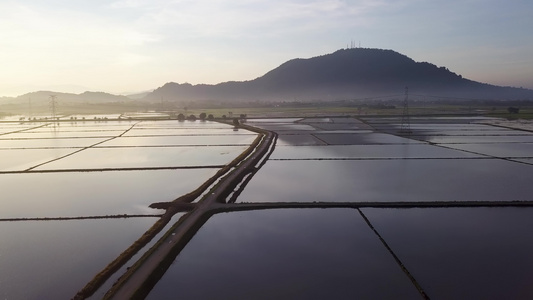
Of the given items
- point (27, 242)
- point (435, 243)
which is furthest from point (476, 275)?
point (27, 242)

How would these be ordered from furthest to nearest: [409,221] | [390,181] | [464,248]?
[390,181] < [409,221] < [464,248]

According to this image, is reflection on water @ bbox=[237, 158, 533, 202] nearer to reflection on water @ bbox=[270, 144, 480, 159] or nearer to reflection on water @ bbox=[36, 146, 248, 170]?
reflection on water @ bbox=[270, 144, 480, 159]

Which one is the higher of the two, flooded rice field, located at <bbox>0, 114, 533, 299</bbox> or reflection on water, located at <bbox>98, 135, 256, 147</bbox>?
reflection on water, located at <bbox>98, 135, 256, 147</bbox>

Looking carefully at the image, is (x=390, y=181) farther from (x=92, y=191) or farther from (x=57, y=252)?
(x=57, y=252)

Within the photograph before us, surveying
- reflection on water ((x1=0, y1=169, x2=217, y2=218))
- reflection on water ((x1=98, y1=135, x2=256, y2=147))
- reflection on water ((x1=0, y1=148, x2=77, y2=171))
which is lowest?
reflection on water ((x1=0, y1=169, x2=217, y2=218))

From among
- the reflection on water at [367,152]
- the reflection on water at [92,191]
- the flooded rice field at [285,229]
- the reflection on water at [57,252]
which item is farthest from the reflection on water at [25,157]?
the reflection on water at [367,152]

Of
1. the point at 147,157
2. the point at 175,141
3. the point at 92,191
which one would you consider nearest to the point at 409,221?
the point at 92,191

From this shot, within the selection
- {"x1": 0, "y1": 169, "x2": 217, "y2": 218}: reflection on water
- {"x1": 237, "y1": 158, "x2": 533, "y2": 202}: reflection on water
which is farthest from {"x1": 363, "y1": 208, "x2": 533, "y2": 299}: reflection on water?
{"x1": 0, "y1": 169, "x2": 217, "y2": 218}: reflection on water
